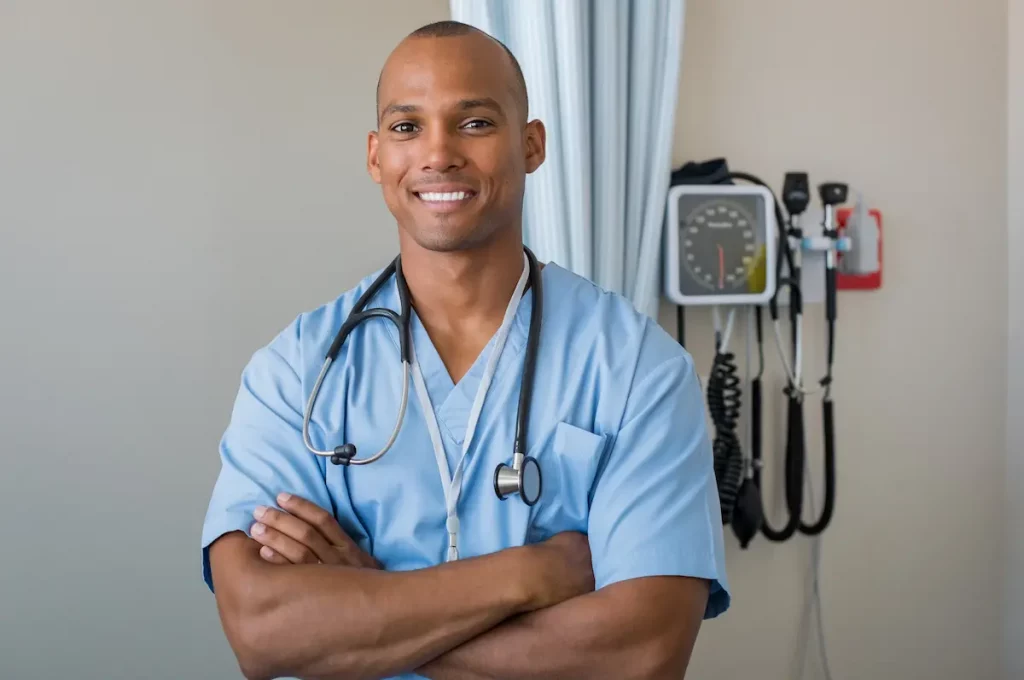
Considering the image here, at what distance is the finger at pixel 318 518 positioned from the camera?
106cm

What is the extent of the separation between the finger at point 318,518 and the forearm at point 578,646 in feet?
0.59

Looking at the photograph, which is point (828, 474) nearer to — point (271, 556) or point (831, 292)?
point (831, 292)

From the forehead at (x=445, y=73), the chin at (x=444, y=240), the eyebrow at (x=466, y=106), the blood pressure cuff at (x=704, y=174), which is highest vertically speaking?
the forehead at (x=445, y=73)

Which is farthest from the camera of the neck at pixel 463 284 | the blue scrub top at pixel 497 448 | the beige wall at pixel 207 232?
the beige wall at pixel 207 232

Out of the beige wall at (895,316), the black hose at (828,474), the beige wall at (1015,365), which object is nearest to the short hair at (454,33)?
the beige wall at (895,316)

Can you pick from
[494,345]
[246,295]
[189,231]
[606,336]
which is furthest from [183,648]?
[606,336]

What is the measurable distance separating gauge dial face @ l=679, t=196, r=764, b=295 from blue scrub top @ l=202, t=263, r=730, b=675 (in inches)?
25.2

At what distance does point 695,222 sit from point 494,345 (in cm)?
76

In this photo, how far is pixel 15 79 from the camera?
146cm

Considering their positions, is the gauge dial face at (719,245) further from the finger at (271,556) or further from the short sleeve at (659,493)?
Answer: the finger at (271,556)

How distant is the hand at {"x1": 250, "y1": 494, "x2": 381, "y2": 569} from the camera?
103 cm

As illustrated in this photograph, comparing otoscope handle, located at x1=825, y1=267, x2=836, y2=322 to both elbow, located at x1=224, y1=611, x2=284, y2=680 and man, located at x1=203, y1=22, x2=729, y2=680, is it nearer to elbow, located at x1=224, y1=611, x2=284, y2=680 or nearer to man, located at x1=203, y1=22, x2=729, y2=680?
A: man, located at x1=203, y1=22, x2=729, y2=680

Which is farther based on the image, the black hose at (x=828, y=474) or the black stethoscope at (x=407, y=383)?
the black hose at (x=828, y=474)

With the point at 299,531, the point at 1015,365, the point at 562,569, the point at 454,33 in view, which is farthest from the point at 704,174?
the point at 299,531
